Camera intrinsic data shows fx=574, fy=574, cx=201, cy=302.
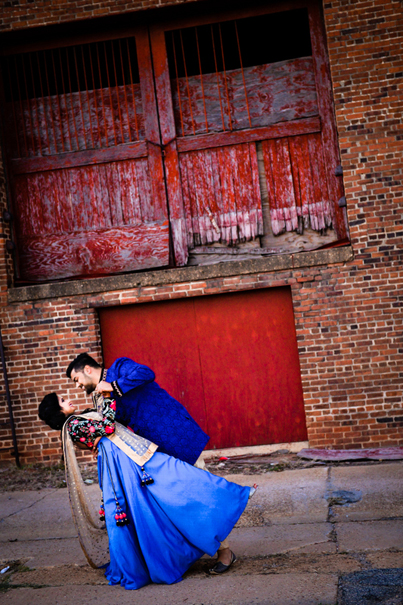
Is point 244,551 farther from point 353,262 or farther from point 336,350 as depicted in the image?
point 353,262

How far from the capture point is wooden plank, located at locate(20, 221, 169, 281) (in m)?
7.73

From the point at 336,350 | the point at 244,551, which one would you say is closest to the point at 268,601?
the point at 244,551

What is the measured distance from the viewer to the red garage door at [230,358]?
24.3 feet

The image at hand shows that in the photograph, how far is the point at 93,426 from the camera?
3.87 metres

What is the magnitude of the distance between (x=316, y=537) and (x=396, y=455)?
2494 millimetres

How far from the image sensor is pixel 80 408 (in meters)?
7.55

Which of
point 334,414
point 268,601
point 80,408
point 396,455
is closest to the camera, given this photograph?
point 268,601

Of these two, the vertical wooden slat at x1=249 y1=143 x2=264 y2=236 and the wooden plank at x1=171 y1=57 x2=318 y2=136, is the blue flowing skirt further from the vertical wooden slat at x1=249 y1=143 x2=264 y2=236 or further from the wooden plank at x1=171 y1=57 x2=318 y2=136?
the wooden plank at x1=171 y1=57 x2=318 y2=136

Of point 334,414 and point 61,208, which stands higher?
point 61,208

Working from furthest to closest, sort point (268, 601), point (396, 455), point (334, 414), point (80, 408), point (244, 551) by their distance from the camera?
point (80, 408) < point (334, 414) < point (396, 455) < point (244, 551) < point (268, 601)

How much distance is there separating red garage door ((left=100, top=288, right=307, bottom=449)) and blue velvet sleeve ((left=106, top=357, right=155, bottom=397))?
3644mm

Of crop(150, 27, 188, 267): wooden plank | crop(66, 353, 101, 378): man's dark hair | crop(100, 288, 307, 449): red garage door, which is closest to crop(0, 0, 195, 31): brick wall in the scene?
crop(150, 27, 188, 267): wooden plank

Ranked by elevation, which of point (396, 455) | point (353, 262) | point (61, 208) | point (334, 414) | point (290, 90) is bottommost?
point (396, 455)

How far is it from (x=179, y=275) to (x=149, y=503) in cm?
400
